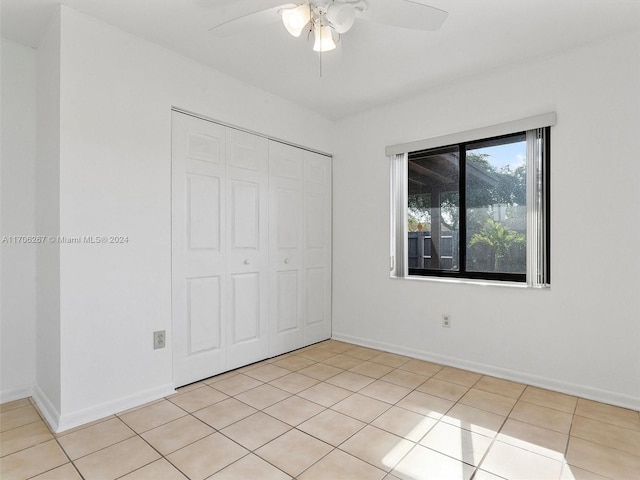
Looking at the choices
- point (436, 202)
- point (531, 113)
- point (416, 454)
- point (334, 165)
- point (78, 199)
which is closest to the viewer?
point (416, 454)

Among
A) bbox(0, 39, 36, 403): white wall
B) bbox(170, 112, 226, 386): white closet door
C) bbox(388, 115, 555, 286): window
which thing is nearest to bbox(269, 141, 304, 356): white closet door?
bbox(170, 112, 226, 386): white closet door

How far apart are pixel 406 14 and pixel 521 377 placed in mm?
2624

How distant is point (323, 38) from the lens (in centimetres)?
187

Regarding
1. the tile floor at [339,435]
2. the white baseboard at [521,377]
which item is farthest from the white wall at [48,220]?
the white baseboard at [521,377]

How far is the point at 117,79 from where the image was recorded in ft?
7.58

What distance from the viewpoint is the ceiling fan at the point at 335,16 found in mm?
1583

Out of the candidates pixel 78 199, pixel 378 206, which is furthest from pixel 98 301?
pixel 378 206

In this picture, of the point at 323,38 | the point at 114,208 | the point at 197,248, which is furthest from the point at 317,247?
the point at 323,38

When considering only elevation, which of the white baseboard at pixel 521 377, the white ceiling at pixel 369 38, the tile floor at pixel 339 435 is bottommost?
the tile floor at pixel 339 435

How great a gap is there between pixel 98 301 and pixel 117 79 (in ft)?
4.67

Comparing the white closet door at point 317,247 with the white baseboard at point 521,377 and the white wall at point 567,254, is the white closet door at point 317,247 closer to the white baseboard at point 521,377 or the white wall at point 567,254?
the white baseboard at point 521,377

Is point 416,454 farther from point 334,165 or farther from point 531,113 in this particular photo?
point 334,165

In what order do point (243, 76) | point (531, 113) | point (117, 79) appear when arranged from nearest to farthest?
point (117, 79), point (531, 113), point (243, 76)

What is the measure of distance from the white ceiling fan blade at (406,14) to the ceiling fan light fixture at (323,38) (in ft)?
0.84
